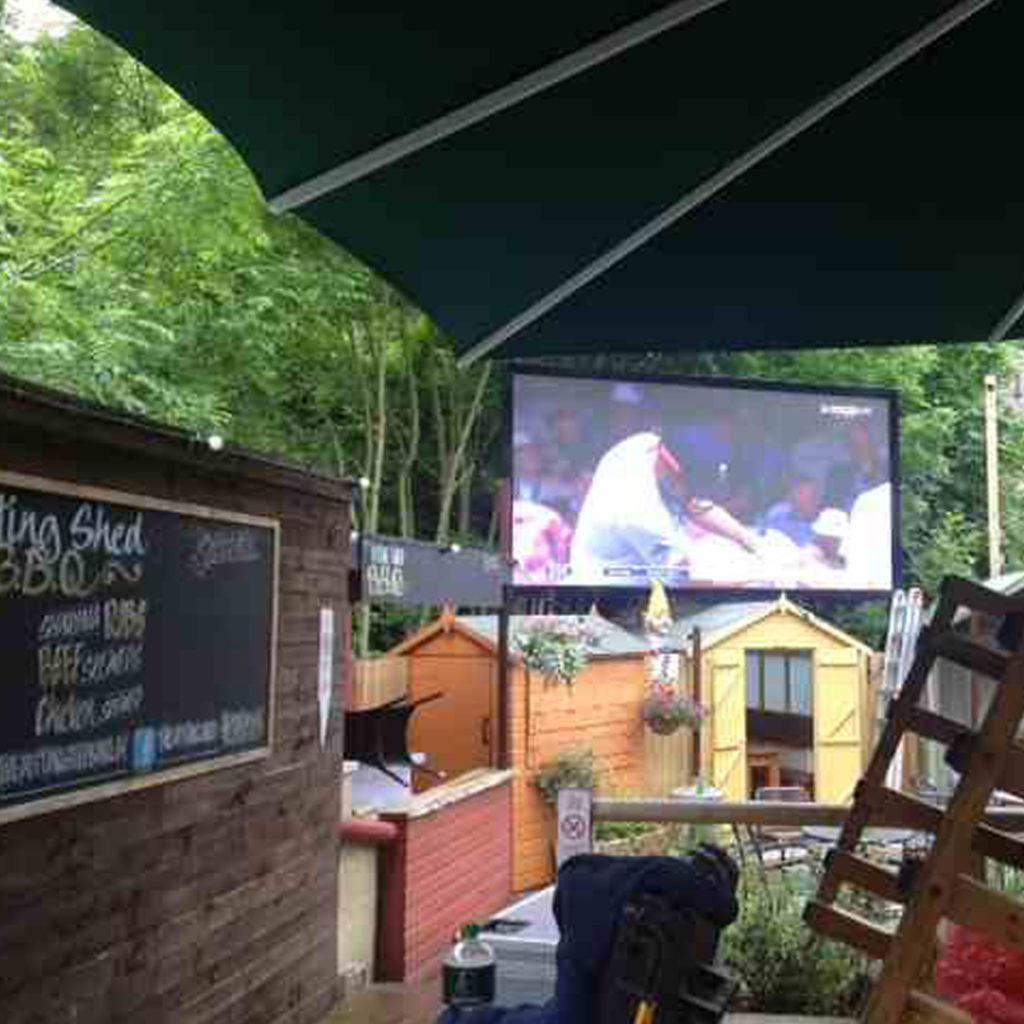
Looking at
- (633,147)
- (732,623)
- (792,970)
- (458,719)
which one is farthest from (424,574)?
(732,623)

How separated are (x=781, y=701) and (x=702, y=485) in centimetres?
293

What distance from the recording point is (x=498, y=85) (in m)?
1.92

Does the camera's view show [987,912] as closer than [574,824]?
Yes

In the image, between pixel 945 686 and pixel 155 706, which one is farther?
pixel 945 686

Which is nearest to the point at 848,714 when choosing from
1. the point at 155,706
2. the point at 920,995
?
the point at 155,706

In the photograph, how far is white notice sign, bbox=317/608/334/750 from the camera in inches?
237

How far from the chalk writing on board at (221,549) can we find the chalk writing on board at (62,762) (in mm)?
707

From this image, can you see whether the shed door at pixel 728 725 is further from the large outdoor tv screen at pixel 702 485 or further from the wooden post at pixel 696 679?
the large outdoor tv screen at pixel 702 485

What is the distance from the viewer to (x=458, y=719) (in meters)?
10.5

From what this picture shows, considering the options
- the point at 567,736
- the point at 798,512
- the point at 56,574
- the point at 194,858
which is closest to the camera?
the point at 56,574

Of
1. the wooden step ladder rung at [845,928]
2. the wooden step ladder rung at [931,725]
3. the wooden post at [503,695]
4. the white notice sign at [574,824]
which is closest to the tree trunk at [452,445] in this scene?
the wooden post at [503,695]

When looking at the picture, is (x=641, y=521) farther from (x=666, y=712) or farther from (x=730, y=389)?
(x=666, y=712)

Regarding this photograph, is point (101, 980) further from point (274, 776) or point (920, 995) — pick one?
point (920, 995)

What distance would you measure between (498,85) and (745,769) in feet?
44.0
